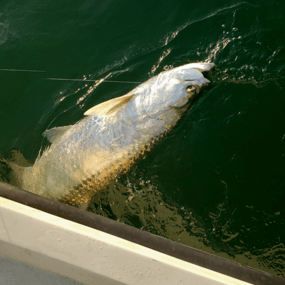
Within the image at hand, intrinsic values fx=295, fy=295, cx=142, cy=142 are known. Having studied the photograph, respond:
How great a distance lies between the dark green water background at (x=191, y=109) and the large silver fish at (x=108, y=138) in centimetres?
27

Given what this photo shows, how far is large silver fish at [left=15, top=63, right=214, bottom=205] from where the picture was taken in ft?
12.0

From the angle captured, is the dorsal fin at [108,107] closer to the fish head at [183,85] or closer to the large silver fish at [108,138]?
the large silver fish at [108,138]

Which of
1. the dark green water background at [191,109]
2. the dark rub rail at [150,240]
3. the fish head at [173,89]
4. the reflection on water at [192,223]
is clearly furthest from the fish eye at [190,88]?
the dark rub rail at [150,240]

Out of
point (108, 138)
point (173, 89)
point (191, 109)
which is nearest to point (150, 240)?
point (108, 138)

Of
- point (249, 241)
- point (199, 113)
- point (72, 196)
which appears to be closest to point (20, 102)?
point (72, 196)

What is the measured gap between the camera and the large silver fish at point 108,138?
12.0ft

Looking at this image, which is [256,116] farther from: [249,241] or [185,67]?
[249,241]

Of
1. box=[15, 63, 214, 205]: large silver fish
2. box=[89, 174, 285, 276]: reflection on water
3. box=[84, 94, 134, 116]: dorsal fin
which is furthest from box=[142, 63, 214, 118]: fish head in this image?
box=[89, 174, 285, 276]: reflection on water

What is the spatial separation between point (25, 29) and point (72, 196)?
3217 millimetres

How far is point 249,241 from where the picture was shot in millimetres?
3928

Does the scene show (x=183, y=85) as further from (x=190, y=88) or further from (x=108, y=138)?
(x=108, y=138)

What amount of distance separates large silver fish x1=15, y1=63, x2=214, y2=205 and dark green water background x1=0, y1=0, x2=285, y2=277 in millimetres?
270

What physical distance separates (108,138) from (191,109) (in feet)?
4.26

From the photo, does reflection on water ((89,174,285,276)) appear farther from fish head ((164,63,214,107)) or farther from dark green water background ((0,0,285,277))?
fish head ((164,63,214,107))
